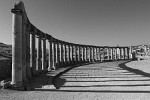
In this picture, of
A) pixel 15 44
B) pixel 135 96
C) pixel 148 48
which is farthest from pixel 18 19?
pixel 148 48

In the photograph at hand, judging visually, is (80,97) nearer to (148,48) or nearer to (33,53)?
(33,53)

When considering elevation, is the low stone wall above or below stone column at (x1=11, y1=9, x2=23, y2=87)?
below

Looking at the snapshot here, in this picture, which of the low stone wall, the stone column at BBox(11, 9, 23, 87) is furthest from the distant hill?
the stone column at BBox(11, 9, 23, 87)

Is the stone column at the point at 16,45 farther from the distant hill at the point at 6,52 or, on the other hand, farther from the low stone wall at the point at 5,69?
the distant hill at the point at 6,52

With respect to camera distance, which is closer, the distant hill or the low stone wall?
the low stone wall

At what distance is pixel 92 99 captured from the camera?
8.10 m

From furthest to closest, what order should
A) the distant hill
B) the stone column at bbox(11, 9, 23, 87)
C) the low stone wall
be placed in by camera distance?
the distant hill
the low stone wall
the stone column at bbox(11, 9, 23, 87)

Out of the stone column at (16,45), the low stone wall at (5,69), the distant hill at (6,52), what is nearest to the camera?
the stone column at (16,45)

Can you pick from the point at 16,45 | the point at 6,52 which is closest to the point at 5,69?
the point at 16,45

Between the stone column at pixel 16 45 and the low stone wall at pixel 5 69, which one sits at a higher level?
the stone column at pixel 16 45

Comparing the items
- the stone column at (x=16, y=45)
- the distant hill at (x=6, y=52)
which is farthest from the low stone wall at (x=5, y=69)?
the stone column at (x=16, y=45)

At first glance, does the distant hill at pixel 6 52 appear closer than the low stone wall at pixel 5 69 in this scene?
No

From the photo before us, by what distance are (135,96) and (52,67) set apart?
17945mm

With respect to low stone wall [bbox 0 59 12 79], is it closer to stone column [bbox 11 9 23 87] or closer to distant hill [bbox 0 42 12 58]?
distant hill [bbox 0 42 12 58]
